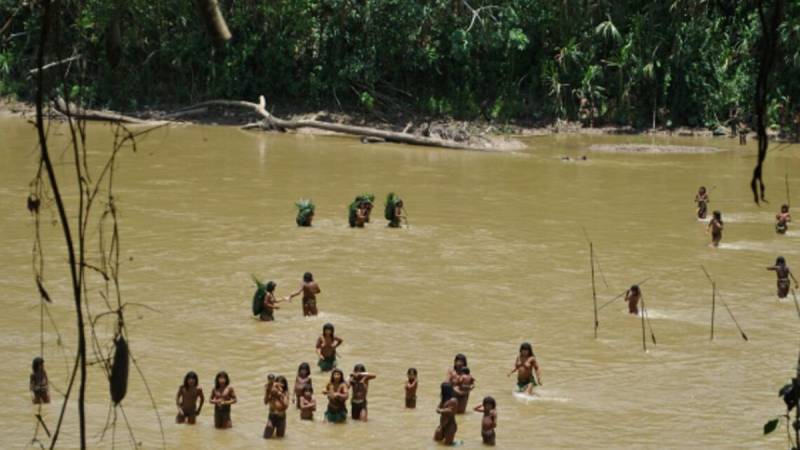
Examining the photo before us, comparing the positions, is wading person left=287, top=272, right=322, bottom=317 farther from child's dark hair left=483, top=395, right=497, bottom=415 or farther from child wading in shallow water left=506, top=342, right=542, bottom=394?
child's dark hair left=483, top=395, right=497, bottom=415

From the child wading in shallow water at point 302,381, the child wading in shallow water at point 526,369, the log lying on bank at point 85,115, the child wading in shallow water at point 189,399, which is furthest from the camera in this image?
the child wading in shallow water at point 526,369

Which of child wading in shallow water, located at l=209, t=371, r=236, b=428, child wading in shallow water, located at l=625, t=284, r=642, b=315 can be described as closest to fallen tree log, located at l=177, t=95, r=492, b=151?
child wading in shallow water, located at l=625, t=284, r=642, b=315

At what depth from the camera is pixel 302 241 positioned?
18.9m

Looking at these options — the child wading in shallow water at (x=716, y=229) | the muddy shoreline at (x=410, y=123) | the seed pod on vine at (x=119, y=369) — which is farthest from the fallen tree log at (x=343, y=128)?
the seed pod on vine at (x=119, y=369)

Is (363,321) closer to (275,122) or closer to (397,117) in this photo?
(275,122)

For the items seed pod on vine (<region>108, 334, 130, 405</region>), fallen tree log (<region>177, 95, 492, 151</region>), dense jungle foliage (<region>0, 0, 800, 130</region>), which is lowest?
seed pod on vine (<region>108, 334, 130, 405</region>)

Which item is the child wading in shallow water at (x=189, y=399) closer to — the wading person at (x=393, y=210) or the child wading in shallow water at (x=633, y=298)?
the child wading in shallow water at (x=633, y=298)

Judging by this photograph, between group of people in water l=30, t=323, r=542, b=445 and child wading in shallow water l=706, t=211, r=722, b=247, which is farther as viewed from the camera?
child wading in shallow water l=706, t=211, r=722, b=247

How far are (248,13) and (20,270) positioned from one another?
22.0 metres

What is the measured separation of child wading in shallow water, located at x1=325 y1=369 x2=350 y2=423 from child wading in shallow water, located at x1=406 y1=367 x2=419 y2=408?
59 centimetres

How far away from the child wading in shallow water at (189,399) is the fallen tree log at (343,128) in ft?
69.0

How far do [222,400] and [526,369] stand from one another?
3.02 metres

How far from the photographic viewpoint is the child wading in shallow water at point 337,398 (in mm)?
10789

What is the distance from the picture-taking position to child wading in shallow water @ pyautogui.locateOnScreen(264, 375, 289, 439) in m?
10.3
